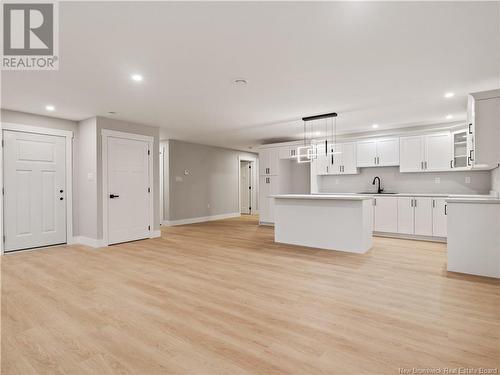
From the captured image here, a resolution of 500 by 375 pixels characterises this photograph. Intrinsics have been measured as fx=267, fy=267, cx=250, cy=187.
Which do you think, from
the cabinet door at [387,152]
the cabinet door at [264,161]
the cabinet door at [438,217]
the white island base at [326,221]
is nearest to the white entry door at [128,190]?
the white island base at [326,221]

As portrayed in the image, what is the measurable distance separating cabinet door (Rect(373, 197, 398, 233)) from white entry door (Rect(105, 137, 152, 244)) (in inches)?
204

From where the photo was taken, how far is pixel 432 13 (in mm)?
2141

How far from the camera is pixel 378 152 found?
21.1ft

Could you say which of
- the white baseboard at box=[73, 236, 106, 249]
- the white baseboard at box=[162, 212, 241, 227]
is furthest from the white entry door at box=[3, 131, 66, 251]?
the white baseboard at box=[162, 212, 241, 227]

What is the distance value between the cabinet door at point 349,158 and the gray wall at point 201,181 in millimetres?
4340

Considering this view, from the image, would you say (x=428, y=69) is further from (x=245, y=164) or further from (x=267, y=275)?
(x=245, y=164)

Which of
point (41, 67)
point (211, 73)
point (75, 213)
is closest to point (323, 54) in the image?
point (211, 73)

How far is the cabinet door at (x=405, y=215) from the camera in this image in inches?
224

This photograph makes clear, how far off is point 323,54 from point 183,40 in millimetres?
1439

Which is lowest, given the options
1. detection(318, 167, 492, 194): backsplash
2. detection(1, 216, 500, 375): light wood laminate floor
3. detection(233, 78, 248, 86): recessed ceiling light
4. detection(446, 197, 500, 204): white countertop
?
detection(1, 216, 500, 375): light wood laminate floor

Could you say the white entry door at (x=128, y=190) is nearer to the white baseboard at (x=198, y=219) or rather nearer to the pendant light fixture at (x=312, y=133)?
the white baseboard at (x=198, y=219)

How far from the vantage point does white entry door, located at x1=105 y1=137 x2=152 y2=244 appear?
5.36 m

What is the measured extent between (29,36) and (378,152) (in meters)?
6.50

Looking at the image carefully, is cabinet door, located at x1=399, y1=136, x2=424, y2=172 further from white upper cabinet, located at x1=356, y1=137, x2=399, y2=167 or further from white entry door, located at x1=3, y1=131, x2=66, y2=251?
white entry door, located at x1=3, y1=131, x2=66, y2=251
